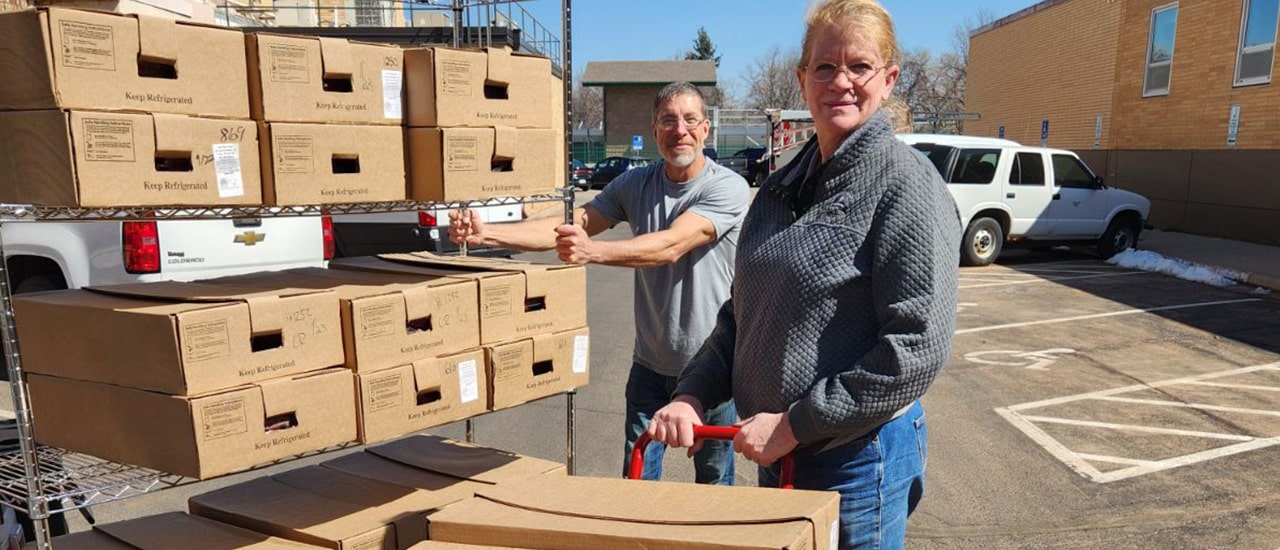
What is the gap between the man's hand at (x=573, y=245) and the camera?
2664 millimetres

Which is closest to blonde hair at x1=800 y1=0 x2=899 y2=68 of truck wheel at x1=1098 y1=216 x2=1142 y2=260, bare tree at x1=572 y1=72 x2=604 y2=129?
truck wheel at x1=1098 y1=216 x2=1142 y2=260

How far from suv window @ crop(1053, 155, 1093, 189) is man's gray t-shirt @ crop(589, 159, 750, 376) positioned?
1111cm

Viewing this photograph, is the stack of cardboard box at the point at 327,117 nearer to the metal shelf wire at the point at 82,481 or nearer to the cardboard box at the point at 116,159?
the cardboard box at the point at 116,159

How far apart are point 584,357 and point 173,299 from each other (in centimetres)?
127

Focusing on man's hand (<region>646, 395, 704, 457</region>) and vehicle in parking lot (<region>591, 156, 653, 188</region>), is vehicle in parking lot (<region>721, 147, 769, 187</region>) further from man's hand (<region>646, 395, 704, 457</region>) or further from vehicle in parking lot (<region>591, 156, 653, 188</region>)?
man's hand (<region>646, 395, 704, 457</region>)

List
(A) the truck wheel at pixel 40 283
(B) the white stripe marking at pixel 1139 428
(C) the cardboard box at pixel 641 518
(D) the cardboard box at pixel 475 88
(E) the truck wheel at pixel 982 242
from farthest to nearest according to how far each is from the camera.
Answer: (E) the truck wheel at pixel 982 242
(A) the truck wheel at pixel 40 283
(B) the white stripe marking at pixel 1139 428
(D) the cardboard box at pixel 475 88
(C) the cardboard box at pixel 641 518

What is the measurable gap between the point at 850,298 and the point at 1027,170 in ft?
39.0

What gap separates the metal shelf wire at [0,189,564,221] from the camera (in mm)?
1896

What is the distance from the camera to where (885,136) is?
1.88m

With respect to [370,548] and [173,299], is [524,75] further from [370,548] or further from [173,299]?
[370,548]

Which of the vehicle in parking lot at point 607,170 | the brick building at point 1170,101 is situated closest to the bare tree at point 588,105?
the vehicle in parking lot at point 607,170

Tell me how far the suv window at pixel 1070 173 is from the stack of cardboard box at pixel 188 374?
12.7m

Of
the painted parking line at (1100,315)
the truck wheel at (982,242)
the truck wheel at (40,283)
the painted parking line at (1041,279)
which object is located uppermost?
the truck wheel at (40,283)

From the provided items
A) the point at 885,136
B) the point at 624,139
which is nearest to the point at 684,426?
the point at 885,136
